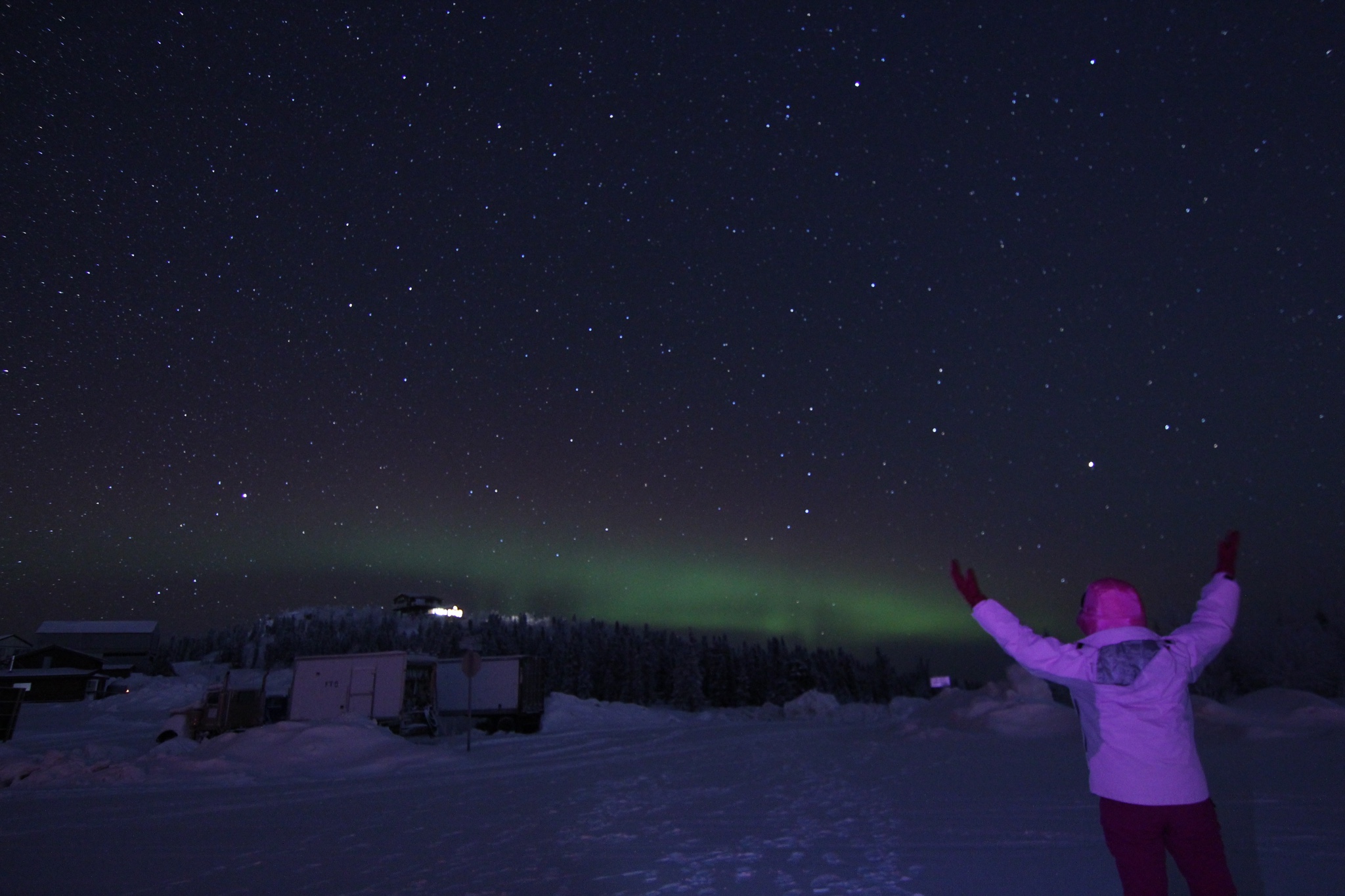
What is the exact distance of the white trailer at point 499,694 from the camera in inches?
1300

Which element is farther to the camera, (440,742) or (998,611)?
(440,742)

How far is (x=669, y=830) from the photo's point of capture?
332 inches

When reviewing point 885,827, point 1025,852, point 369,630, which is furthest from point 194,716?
point 369,630

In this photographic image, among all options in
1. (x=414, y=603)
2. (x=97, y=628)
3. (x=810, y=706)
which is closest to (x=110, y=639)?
(x=97, y=628)

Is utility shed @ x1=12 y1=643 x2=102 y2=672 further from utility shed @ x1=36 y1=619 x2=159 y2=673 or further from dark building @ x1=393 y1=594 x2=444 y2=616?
dark building @ x1=393 y1=594 x2=444 y2=616

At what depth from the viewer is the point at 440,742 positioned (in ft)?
89.0

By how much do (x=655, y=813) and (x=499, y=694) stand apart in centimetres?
2547

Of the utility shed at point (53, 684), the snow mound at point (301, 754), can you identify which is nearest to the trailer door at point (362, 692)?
the snow mound at point (301, 754)

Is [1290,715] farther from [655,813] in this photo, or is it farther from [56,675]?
[56,675]

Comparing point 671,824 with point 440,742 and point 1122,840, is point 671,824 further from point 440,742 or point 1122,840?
point 440,742

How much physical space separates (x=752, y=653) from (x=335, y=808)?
87.9 m

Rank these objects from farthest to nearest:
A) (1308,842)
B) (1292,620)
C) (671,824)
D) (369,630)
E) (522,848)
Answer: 1. (369,630)
2. (1292,620)
3. (671,824)
4. (522,848)
5. (1308,842)

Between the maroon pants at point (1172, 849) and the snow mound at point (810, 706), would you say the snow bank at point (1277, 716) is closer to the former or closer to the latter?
the maroon pants at point (1172, 849)

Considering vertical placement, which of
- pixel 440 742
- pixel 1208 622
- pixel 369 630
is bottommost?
pixel 440 742
